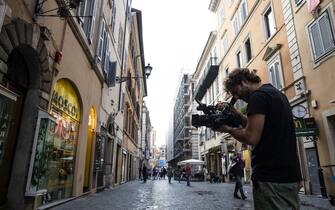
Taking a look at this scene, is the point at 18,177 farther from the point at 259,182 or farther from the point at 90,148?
the point at 90,148

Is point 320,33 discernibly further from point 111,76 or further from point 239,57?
point 239,57

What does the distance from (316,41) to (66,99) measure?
9.59m

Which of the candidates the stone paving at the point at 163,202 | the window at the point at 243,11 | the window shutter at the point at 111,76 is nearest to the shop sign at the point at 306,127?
the stone paving at the point at 163,202

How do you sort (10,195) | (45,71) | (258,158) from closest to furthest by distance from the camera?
(258,158), (10,195), (45,71)

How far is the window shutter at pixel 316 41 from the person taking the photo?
10294 mm

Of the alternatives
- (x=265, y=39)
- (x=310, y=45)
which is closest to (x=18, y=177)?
(x=310, y=45)

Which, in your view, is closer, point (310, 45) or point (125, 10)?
point (310, 45)

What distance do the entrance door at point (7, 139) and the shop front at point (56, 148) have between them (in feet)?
1.39

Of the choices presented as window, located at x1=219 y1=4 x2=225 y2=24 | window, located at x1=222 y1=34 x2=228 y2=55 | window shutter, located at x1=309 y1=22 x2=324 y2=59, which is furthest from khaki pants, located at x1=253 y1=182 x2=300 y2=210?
window, located at x1=219 y1=4 x2=225 y2=24

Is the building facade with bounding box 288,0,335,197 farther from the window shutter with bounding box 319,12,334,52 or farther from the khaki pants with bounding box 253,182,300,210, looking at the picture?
the khaki pants with bounding box 253,182,300,210

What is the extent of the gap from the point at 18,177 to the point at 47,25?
326 cm

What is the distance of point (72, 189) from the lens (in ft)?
27.7

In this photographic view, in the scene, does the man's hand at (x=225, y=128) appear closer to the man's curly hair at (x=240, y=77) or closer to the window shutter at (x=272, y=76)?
the man's curly hair at (x=240, y=77)

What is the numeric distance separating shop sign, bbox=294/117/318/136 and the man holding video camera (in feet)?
30.2
